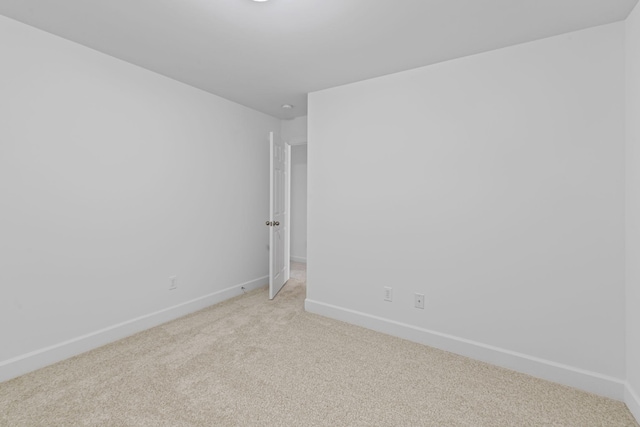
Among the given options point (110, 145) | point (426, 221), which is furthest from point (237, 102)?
point (426, 221)

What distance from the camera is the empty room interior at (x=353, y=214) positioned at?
176 centimetres

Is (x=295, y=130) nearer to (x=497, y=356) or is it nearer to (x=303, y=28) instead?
(x=303, y=28)

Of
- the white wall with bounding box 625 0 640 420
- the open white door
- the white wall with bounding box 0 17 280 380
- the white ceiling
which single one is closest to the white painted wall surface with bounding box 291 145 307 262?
the open white door

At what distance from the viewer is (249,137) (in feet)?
12.4

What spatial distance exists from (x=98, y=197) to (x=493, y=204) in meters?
3.20

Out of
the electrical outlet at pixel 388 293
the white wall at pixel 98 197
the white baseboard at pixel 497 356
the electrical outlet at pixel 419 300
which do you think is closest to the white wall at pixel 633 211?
the white baseboard at pixel 497 356

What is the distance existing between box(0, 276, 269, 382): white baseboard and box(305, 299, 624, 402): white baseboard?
4.85 feet

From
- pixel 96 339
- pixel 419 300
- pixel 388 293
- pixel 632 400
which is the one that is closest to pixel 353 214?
pixel 388 293

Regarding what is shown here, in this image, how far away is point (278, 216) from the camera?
3824 millimetres

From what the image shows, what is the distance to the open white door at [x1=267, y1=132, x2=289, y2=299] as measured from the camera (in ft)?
11.4

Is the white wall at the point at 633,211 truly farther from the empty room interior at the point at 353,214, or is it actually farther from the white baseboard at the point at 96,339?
the white baseboard at the point at 96,339

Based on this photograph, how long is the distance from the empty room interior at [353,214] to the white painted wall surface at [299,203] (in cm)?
268

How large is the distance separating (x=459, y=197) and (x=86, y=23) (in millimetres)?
3014

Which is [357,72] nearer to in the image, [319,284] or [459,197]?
[459,197]
